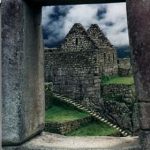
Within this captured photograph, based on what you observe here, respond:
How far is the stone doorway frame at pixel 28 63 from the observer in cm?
380

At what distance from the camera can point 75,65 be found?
31.5 metres

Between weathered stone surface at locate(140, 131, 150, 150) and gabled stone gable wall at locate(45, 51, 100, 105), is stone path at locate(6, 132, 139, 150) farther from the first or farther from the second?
gabled stone gable wall at locate(45, 51, 100, 105)

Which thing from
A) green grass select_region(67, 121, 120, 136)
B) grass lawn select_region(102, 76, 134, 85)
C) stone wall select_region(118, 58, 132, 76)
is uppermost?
stone wall select_region(118, 58, 132, 76)

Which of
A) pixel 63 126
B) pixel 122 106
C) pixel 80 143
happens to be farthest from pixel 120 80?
pixel 80 143

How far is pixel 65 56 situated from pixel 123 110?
21.9ft

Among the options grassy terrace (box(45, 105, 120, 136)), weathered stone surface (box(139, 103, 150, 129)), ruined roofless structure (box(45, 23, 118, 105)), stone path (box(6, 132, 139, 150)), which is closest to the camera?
weathered stone surface (box(139, 103, 150, 129))

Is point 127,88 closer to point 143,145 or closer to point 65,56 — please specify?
point 65,56

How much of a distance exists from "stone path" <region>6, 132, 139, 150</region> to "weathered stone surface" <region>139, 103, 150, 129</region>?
0.29 metres

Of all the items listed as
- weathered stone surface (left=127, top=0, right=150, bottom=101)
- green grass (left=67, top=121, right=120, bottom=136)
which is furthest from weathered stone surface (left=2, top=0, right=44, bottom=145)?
green grass (left=67, top=121, right=120, bottom=136)

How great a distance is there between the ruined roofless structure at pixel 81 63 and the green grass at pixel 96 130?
4.59m

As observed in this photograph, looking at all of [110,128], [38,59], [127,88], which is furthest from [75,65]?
[38,59]

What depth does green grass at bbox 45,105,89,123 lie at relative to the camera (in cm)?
2464

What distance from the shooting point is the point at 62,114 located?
2689 cm

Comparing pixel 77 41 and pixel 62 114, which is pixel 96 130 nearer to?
pixel 62 114
